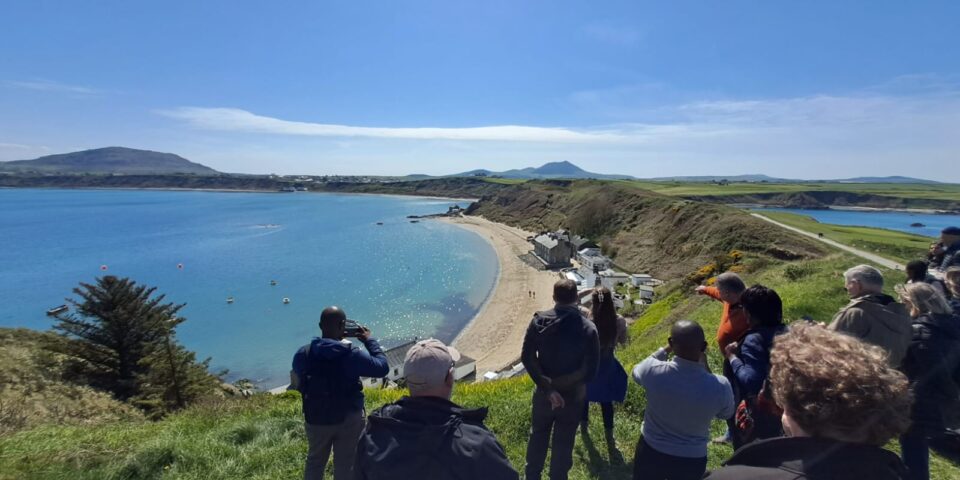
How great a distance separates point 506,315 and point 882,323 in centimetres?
3276

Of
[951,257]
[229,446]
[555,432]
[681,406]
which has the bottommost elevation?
[229,446]

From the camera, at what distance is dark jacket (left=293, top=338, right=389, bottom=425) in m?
4.23

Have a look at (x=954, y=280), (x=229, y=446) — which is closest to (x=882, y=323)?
(x=954, y=280)

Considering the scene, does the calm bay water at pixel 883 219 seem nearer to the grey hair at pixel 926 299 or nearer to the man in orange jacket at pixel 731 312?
the grey hair at pixel 926 299

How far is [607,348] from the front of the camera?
5.50 m

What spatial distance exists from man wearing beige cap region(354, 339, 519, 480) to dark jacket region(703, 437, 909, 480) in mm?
1265

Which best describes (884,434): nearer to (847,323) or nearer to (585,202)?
(847,323)

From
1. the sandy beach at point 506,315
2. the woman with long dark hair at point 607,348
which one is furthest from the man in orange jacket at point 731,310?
the sandy beach at point 506,315

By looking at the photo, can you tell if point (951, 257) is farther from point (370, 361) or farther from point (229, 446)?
point (229, 446)

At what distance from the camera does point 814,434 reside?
194cm

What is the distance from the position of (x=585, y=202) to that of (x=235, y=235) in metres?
73.2

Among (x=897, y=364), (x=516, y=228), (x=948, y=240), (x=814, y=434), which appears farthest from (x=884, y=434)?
(x=516, y=228)

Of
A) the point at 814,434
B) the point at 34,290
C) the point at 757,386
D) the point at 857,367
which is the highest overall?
the point at 857,367

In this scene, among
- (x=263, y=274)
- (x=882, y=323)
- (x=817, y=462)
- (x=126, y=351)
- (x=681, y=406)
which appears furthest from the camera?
(x=263, y=274)
